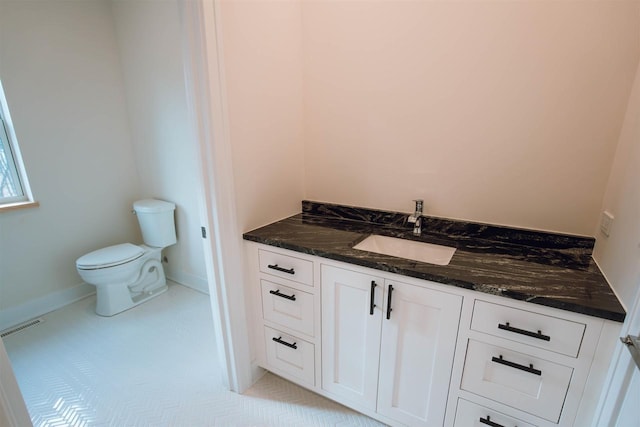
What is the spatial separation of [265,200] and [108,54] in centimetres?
203

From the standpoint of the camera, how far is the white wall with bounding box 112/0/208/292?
2174 millimetres

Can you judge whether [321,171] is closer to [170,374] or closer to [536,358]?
[536,358]

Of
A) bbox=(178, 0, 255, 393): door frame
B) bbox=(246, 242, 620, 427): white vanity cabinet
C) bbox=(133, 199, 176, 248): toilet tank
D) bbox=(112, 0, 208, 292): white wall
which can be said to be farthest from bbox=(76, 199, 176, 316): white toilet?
bbox=(246, 242, 620, 427): white vanity cabinet

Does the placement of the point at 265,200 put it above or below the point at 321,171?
below

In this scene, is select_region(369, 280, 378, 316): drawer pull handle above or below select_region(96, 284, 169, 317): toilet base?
above

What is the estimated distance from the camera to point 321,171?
1875mm

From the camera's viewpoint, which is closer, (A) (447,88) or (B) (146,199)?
(A) (447,88)

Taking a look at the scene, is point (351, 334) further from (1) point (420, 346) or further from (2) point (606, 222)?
(2) point (606, 222)

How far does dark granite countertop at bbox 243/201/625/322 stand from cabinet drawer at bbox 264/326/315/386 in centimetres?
52

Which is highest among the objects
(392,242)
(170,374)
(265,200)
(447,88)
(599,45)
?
(599,45)

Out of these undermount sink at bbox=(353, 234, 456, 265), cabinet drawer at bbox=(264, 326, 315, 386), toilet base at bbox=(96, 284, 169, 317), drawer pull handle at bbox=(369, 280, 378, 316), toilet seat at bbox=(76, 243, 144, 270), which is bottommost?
toilet base at bbox=(96, 284, 169, 317)

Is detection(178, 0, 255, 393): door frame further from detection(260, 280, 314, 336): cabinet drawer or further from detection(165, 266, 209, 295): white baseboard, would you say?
detection(165, 266, 209, 295): white baseboard

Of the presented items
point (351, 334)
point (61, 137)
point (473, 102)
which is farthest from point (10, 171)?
point (473, 102)

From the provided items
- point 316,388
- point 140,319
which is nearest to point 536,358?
point 316,388
